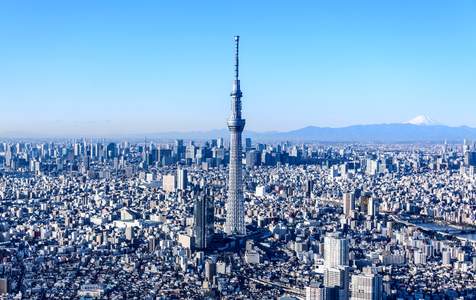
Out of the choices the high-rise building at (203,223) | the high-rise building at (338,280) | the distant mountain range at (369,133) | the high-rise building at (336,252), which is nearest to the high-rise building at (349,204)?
the high-rise building at (203,223)

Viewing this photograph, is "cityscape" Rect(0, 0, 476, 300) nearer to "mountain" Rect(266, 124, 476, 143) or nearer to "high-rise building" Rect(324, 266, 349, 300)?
"high-rise building" Rect(324, 266, 349, 300)

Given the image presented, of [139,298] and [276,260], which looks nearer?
[139,298]

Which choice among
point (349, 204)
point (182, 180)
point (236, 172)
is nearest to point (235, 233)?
point (236, 172)

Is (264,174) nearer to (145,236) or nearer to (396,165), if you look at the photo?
(396,165)

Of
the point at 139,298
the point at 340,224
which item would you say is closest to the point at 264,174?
the point at 340,224

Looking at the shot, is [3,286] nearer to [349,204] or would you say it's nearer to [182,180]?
[349,204]

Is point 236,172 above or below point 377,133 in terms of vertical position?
above

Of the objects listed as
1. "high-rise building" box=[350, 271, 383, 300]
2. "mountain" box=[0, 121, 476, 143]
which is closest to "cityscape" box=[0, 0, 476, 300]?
"high-rise building" box=[350, 271, 383, 300]

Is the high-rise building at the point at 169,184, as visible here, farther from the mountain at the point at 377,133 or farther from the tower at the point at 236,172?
the mountain at the point at 377,133
